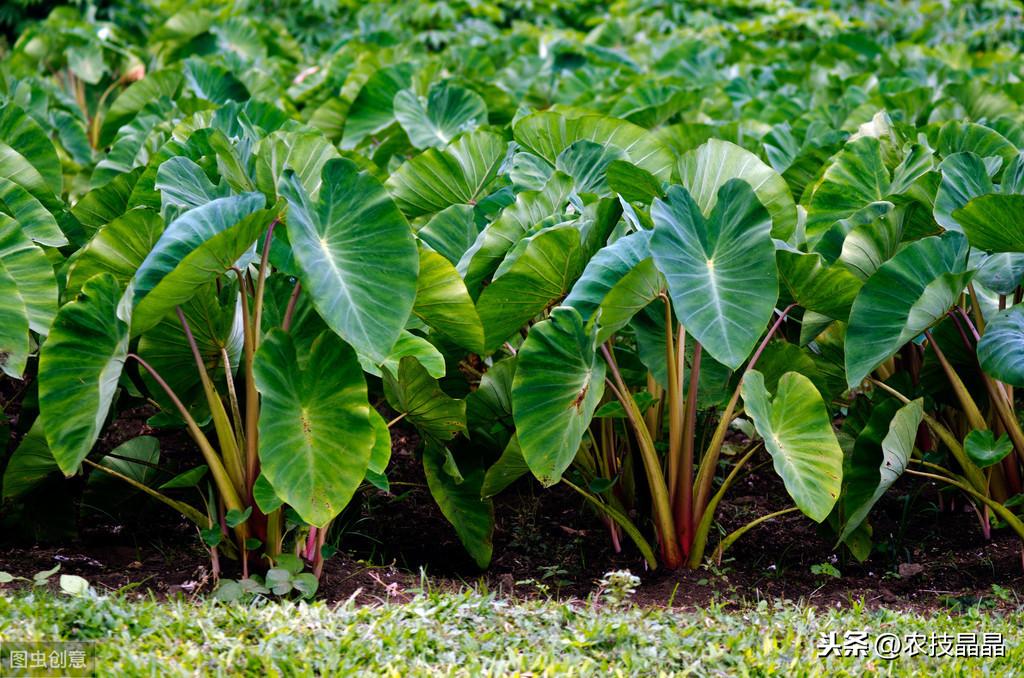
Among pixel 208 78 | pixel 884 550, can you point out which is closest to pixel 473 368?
pixel 884 550

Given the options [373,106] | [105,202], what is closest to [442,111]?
[373,106]

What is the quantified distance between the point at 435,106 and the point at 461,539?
209 cm

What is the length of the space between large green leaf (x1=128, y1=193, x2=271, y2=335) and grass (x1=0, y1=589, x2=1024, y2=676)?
23.5 inches

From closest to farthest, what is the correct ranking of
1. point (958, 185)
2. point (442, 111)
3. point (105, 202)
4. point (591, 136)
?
point (958, 185), point (105, 202), point (591, 136), point (442, 111)

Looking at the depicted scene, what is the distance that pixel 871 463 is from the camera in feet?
8.17

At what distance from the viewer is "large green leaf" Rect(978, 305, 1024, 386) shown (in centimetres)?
226

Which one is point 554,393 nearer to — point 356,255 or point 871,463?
point 356,255

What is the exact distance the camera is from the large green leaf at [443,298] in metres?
2.35

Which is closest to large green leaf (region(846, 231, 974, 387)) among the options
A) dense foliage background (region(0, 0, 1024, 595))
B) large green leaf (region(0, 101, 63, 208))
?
dense foliage background (region(0, 0, 1024, 595))

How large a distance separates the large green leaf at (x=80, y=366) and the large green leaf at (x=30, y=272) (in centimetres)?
36

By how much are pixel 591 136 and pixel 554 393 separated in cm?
113

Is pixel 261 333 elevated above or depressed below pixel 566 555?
above

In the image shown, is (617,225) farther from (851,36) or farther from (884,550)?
(851,36)

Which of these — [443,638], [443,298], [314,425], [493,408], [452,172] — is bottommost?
[443,638]
